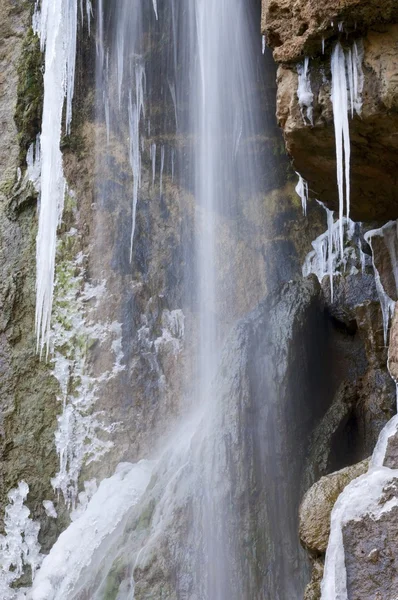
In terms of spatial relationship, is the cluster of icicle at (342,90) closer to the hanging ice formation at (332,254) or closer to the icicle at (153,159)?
the hanging ice formation at (332,254)

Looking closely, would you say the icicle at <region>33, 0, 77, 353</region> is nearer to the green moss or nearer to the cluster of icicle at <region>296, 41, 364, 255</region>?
the green moss

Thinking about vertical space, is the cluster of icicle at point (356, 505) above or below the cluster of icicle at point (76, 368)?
below

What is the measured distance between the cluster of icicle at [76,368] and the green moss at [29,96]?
3.37 ft

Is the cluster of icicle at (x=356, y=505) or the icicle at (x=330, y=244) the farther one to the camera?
the icicle at (x=330, y=244)

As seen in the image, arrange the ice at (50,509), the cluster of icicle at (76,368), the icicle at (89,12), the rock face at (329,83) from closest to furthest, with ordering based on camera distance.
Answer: the rock face at (329,83) < the ice at (50,509) < the cluster of icicle at (76,368) < the icicle at (89,12)

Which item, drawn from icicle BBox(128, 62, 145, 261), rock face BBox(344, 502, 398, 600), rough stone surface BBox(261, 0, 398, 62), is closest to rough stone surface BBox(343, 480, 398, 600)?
rock face BBox(344, 502, 398, 600)

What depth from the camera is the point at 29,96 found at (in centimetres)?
756

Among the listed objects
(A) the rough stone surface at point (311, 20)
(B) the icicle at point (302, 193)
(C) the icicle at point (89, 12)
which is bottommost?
(A) the rough stone surface at point (311, 20)

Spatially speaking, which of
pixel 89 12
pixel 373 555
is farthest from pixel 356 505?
pixel 89 12

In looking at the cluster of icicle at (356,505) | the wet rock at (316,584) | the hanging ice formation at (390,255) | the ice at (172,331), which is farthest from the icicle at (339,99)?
the ice at (172,331)

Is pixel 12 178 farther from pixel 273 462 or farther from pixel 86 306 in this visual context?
pixel 273 462

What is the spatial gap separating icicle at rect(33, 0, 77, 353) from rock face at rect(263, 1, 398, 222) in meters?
3.08

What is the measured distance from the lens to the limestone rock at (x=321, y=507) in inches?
144

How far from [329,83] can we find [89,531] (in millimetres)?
3707
